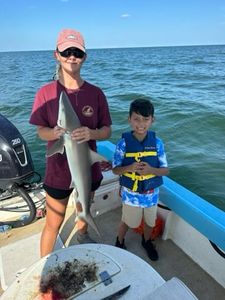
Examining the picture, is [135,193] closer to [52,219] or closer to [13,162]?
[52,219]

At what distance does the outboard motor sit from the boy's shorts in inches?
45.6

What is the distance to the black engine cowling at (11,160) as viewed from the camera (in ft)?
10.9

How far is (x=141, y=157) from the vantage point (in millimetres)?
2895

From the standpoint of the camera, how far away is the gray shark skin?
217 cm

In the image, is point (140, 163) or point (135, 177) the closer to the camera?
point (140, 163)

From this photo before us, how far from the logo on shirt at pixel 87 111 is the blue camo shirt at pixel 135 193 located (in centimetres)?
54

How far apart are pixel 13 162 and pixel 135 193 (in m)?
1.42

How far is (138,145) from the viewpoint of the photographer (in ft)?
9.45

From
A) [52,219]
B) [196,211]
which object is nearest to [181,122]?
[196,211]

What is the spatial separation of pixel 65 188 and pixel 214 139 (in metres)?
7.43

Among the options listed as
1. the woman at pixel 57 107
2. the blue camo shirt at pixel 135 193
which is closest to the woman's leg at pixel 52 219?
the woman at pixel 57 107

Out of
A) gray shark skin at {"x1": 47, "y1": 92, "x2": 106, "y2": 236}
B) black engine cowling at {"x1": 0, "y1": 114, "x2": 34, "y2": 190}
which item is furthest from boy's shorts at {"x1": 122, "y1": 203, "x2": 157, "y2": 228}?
black engine cowling at {"x1": 0, "y1": 114, "x2": 34, "y2": 190}

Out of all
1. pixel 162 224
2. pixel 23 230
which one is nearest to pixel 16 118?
pixel 23 230

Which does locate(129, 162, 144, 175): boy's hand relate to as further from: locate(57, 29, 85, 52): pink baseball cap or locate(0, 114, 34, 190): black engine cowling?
locate(0, 114, 34, 190): black engine cowling
